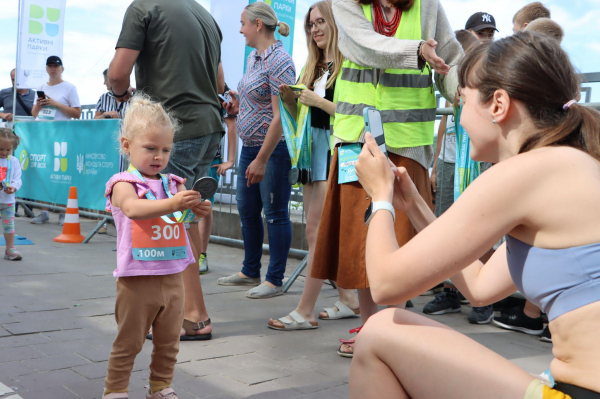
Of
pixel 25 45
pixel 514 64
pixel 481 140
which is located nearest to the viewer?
pixel 514 64

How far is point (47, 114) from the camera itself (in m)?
9.01

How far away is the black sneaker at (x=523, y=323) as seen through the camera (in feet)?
13.0

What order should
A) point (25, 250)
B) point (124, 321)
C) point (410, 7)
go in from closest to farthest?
1. point (124, 321)
2. point (410, 7)
3. point (25, 250)

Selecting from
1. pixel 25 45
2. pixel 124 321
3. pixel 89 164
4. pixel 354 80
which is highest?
pixel 25 45

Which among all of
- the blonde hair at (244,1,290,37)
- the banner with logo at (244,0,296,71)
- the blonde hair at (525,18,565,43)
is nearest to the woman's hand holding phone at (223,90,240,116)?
the blonde hair at (244,1,290,37)

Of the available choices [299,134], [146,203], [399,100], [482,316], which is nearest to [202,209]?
[146,203]

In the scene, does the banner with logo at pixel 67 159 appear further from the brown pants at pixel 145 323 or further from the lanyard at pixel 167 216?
the brown pants at pixel 145 323

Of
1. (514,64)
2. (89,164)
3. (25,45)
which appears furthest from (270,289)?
(25,45)

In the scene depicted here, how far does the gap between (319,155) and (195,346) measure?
166cm

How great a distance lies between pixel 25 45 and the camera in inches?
420

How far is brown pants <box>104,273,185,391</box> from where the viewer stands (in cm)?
243

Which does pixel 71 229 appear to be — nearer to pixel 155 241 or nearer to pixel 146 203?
pixel 155 241

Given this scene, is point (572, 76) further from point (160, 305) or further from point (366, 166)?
point (160, 305)

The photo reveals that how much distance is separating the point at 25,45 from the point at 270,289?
835 centimetres
